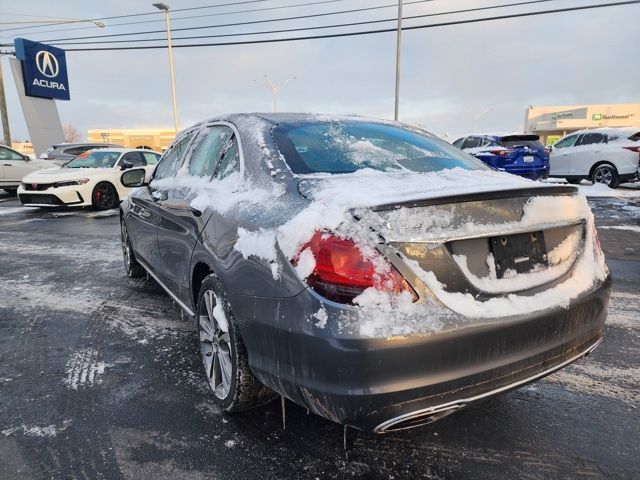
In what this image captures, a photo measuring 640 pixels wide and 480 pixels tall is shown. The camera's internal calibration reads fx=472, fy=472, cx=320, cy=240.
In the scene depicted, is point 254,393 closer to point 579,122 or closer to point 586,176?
point 586,176

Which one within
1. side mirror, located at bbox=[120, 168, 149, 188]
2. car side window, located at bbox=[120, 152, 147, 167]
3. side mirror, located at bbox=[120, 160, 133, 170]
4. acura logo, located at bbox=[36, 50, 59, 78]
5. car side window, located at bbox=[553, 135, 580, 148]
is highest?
acura logo, located at bbox=[36, 50, 59, 78]

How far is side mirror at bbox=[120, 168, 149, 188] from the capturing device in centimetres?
456

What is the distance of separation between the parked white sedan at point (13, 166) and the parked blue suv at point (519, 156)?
43.2 ft

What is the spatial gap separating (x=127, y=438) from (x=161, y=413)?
24 centimetres

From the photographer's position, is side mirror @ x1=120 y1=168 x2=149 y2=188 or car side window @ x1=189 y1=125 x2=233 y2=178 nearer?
car side window @ x1=189 y1=125 x2=233 y2=178

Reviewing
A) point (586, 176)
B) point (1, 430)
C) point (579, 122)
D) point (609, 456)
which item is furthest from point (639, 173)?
point (579, 122)

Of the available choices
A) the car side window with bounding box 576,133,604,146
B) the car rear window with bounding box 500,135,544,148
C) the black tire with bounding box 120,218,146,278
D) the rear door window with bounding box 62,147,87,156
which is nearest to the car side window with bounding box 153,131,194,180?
the black tire with bounding box 120,218,146,278

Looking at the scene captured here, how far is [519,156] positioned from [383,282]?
11883 mm

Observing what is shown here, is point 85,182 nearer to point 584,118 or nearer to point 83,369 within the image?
point 83,369

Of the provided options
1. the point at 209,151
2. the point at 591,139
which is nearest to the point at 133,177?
the point at 209,151

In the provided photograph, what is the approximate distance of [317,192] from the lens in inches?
79.6

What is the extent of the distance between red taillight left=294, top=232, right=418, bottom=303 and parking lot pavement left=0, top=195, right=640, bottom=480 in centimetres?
89

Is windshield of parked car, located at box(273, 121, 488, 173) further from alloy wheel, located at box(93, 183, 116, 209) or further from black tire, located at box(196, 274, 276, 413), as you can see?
alloy wheel, located at box(93, 183, 116, 209)

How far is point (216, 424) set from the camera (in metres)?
2.42
